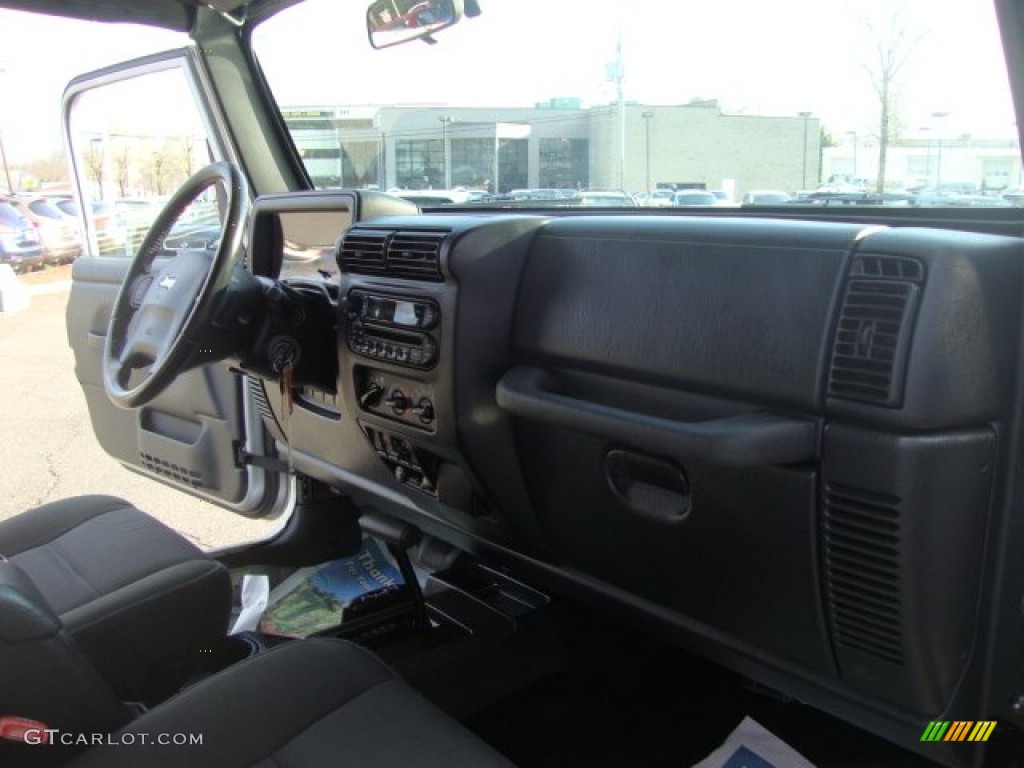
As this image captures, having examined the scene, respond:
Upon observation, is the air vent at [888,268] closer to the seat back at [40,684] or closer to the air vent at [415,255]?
the air vent at [415,255]

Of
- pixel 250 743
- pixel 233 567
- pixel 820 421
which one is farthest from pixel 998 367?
pixel 233 567

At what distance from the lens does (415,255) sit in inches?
69.0

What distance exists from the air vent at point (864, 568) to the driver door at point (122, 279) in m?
1.70

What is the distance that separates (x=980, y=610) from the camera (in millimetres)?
1210

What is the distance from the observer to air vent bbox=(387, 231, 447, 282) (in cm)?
170

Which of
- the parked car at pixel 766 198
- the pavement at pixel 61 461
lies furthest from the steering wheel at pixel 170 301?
the parked car at pixel 766 198

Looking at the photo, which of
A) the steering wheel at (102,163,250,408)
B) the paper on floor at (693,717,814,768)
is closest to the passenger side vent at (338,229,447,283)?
the steering wheel at (102,163,250,408)

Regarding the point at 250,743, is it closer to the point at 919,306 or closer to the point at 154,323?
the point at 154,323

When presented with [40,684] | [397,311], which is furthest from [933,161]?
[40,684]

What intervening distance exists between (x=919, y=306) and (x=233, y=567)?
7.13 feet

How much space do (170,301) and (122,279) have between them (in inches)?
39.1

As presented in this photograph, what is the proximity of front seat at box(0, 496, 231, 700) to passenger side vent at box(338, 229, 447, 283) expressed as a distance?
73 centimetres

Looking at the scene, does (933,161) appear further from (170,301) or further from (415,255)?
(170,301)

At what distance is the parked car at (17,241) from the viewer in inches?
394
